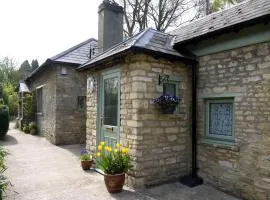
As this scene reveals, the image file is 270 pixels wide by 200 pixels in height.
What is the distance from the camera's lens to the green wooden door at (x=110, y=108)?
5.78m

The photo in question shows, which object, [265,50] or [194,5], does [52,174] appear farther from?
[194,5]

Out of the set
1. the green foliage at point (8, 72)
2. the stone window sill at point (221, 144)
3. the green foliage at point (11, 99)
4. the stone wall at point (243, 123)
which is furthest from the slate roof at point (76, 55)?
the green foliage at point (8, 72)

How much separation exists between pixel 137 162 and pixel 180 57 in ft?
8.32

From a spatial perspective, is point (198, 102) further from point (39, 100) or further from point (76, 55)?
point (39, 100)

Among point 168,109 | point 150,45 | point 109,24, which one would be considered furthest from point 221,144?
point 109,24

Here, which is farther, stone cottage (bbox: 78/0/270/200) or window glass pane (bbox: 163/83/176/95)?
window glass pane (bbox: 163/83/176/95)

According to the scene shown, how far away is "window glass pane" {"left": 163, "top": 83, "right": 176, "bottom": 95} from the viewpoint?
551 cm

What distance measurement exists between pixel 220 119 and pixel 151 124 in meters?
1.60

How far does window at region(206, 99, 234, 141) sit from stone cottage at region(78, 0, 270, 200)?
22 millimetres

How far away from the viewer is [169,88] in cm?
561

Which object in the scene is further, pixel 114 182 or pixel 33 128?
pixel 33 128

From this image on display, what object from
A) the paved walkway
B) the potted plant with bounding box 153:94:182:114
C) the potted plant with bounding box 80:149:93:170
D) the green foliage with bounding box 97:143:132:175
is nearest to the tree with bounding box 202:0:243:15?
the potted plant with bounding box 153:94:182:114

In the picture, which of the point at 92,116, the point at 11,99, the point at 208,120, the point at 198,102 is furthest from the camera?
the point at 11,99

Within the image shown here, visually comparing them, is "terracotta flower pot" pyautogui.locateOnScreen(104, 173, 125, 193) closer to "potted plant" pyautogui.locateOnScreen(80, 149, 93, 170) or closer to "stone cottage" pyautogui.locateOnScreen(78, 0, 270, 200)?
"stone cottage" pyautogui.locateOnScreen(78, 0, 270, 200)
